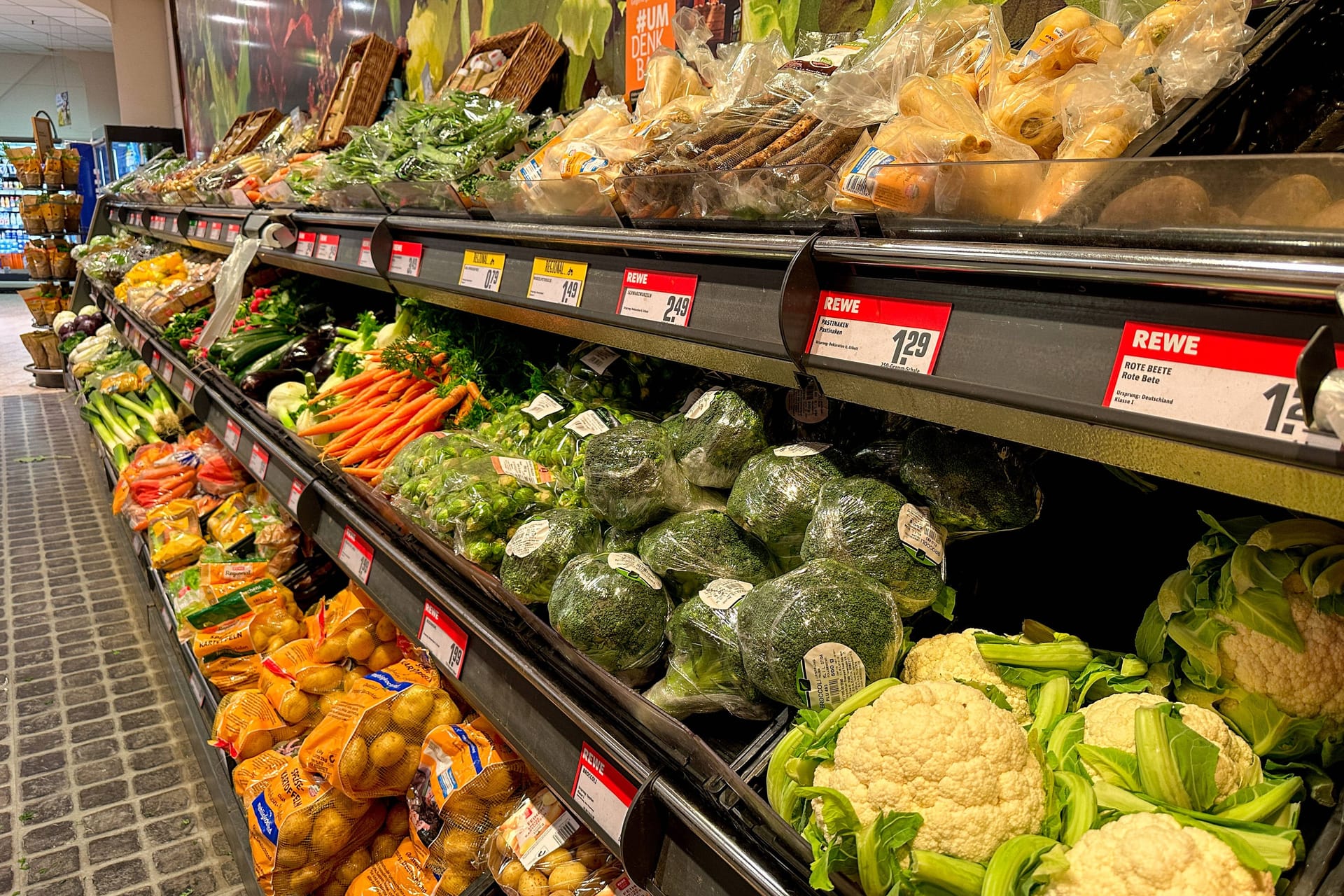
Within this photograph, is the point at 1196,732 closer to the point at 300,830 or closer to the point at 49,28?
the point at 300,830

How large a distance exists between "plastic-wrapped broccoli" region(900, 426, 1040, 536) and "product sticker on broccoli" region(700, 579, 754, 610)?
25cm

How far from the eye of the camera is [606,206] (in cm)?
124

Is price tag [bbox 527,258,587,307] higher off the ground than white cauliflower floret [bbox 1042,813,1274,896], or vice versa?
price tag [bbox 527,258,587,307]

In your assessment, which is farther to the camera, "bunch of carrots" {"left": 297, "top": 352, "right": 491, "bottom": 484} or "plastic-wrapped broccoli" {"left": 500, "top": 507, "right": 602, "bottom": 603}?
"bunch of carrots" {"left": 297, "top": 352, "right": 491, "bottom": 484}

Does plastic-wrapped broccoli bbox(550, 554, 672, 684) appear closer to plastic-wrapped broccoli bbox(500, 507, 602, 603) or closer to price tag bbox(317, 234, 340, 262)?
plastic-wrapped broccoli bbox(500, 507, 602, 603)

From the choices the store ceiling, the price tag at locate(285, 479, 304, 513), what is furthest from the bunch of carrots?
the store ceiling

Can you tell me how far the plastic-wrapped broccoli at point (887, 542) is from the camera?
3.22ft

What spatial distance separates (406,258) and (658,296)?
919 mm

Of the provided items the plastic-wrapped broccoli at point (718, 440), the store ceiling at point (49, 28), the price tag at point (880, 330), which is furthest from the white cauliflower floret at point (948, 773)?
the store ceiling at point (49, 28)

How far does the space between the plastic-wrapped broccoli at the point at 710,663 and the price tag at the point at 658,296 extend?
0.36m

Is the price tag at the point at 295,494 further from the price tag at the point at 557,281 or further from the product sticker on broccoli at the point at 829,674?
the product sticker on broccoli at the point at 829,674

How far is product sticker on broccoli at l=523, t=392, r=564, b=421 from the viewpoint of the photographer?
1725 millimetres

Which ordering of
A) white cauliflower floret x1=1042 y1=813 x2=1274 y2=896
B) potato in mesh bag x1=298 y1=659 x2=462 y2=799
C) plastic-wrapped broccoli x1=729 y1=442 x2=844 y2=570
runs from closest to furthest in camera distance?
1. white cauliflower floret x1=1042 y1=813 x2=1274 y2=896
2. plastic-wrapped broccoli x1=729 y1=442 x2=844 y2=570
3. potato in mesh bag x1=298 y1=659 x2=462 y2=799

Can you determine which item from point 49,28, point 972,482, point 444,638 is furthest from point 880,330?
point 49,28
